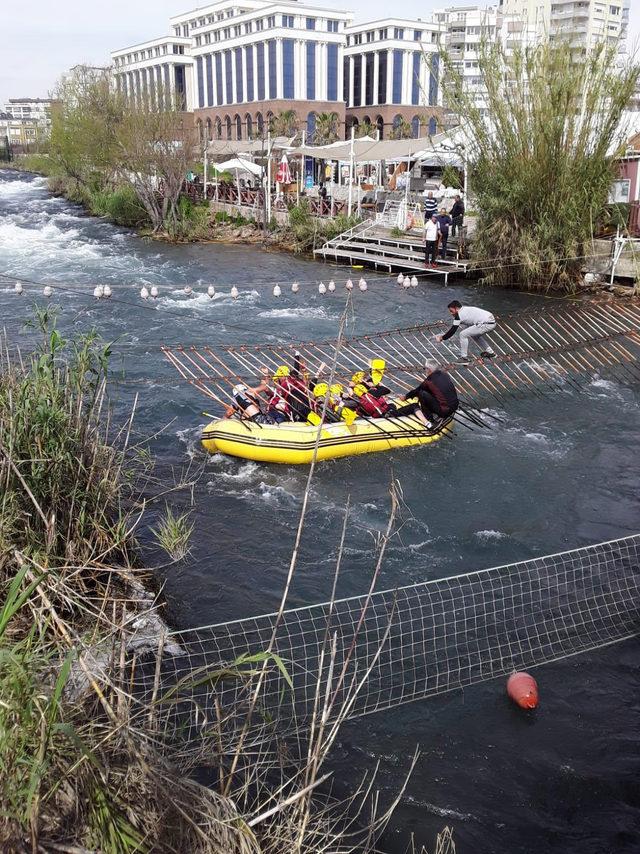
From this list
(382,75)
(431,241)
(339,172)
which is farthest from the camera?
(382,75)

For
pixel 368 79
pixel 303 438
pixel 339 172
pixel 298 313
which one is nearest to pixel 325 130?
pixel 339 172

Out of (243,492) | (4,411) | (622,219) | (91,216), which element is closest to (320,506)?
(243,492)

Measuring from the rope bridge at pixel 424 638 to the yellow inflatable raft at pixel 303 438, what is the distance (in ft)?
11.9

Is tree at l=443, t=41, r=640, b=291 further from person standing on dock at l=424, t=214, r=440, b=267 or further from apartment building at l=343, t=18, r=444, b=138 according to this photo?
apartment building at l=343, t=18, r=444, b=138

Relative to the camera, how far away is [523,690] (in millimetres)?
7070

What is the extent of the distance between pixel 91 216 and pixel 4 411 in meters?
38.8

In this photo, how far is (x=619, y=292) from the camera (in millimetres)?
21609

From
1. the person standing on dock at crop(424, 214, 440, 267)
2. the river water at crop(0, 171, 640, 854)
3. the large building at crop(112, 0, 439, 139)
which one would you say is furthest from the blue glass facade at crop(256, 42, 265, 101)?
the river water at crop(0, 171, 640, 854)

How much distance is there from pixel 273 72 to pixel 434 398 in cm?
6170

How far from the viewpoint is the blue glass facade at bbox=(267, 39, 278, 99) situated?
66.6 meters

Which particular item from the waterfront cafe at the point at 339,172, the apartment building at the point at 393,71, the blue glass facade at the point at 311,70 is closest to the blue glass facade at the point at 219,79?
the blue glass facade at the point at 311,70

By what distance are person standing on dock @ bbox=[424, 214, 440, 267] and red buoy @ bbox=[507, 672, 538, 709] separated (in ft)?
63.4

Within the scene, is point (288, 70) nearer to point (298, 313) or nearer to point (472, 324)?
point (298, 313)

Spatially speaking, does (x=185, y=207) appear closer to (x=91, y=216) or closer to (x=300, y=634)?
(x=91, y=216)
